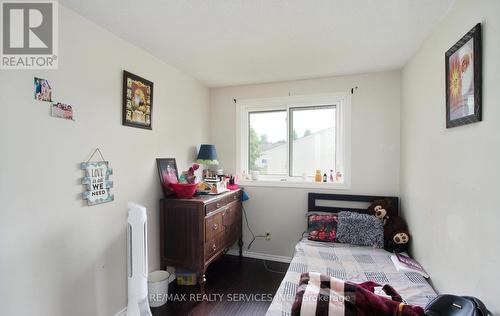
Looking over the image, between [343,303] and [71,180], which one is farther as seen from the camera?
[71,180]

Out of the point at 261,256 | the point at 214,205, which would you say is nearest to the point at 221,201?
the point at 214,205

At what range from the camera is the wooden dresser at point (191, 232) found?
7.54 feet

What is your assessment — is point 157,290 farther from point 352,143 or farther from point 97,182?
point 352,143

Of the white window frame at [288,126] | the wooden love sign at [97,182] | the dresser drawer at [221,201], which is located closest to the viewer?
the wooden love sign at [97,182]

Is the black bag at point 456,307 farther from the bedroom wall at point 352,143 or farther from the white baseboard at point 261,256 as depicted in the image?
the white baseboard at point 261,256

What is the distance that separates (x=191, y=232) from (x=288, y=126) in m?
1.85

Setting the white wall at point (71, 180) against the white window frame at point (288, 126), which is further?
the white window frame at point (288, 126)

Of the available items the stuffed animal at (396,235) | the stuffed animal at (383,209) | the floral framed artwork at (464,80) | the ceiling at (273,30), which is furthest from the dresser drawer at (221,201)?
the floral framed artwork at (464,80)

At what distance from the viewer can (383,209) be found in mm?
2609

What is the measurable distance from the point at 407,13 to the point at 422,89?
0.72 meters

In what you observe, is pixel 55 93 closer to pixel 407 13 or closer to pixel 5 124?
pixel 5 124

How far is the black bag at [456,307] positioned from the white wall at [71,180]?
7.02 ft

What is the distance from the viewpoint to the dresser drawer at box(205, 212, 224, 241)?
93.0 inches

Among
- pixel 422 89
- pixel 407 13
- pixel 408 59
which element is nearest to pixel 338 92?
pixel 408 59
